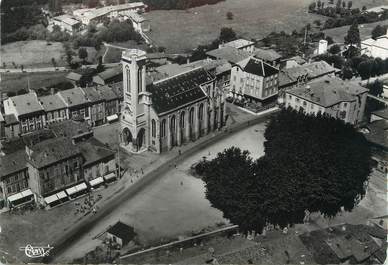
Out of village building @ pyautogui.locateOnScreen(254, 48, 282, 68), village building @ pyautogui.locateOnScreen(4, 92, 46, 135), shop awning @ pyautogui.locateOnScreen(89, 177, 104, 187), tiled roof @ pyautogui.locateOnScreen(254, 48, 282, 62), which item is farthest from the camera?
tiled roof @ pyautogui.locateOnScreen(254, 48, 282, 62)

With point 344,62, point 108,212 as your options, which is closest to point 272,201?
point 108,212

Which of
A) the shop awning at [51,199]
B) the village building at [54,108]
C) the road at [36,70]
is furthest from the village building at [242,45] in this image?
the shop awning at [51,199]

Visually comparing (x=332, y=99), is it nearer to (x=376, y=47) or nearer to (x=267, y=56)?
(x=267, y=56)

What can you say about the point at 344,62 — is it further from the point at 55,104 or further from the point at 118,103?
the point at 55,104

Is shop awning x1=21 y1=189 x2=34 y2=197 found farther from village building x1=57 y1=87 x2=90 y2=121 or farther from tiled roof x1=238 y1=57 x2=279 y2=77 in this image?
tiled roof x1=238 y1=57 x2=279 y2=77

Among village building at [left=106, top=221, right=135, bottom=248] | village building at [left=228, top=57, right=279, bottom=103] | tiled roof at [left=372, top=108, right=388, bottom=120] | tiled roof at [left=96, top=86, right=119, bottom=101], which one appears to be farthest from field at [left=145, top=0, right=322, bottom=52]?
village building at [left=106, top=221, right=135, bottom=248]

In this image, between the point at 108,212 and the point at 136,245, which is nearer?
the point at 136,245
